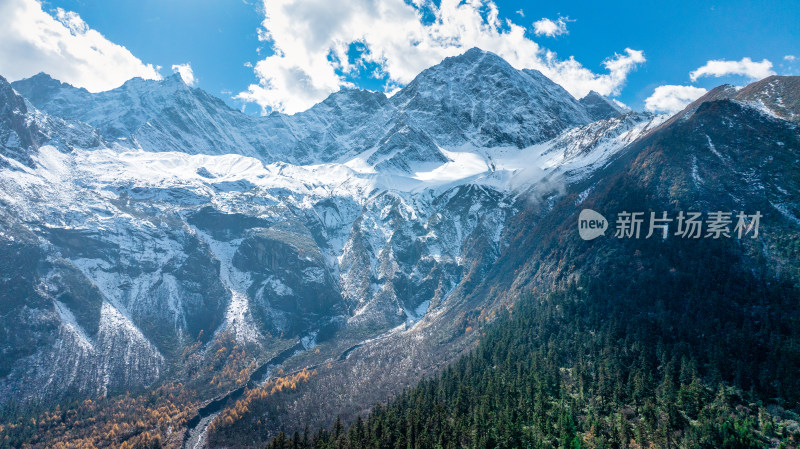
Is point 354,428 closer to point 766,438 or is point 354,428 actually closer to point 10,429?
point 766,438

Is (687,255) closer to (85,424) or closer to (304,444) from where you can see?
(304,444)

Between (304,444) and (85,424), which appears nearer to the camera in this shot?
(304,444)

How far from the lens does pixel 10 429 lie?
182000mm

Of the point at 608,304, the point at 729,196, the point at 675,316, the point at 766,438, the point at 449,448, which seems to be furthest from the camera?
the point at 729,196

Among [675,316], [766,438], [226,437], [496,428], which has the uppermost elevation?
[675,316]

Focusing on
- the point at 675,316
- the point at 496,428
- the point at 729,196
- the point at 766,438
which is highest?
the point at 729,196

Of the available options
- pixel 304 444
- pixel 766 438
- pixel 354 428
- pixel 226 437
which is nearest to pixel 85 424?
pixel 226 437

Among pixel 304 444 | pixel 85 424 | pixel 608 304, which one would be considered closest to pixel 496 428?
pixel 304 444

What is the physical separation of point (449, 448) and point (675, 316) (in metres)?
93.5

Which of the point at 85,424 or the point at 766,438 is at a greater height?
the point at 766,438

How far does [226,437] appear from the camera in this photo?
180750 mm

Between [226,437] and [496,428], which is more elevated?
[496,428]

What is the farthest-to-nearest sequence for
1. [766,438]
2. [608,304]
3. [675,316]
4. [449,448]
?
[608,304]
[675,316]
[449,448]
[766,438]

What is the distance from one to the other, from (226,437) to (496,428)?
122m
